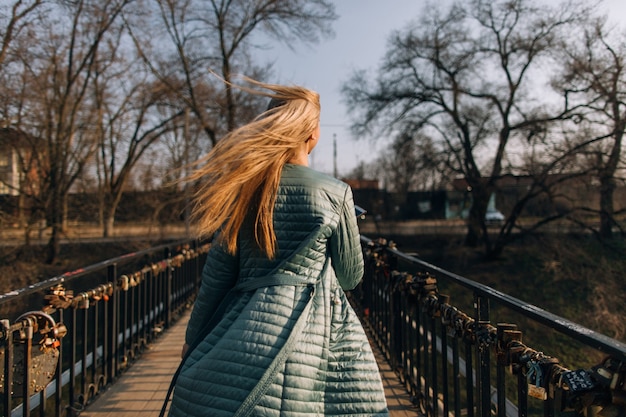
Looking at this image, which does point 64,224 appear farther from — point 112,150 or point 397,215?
point 397,215

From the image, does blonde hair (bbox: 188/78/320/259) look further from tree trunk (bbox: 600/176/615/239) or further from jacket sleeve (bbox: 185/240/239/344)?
tree trunk (bbox: 600/176/615/239)

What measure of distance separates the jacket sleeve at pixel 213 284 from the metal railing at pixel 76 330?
0.89m

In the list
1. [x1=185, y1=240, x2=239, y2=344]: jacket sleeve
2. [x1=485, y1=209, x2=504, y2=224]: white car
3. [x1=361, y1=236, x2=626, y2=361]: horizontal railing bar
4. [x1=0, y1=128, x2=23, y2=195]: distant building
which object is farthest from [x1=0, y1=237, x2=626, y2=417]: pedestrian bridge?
[x1=485, y1=209, x2=504, y2=224]: white car

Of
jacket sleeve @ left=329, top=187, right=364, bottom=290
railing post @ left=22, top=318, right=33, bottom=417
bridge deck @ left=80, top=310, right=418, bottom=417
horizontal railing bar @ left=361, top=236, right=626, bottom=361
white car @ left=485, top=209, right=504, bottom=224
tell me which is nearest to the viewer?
horizontal railing bar @ left=361, top=236, right=626, bottom=361

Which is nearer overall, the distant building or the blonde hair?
the blonde hair

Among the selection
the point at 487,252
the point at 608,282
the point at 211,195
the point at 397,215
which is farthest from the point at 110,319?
the point at 397,215

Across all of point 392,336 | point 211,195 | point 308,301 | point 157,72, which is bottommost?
point 392,336

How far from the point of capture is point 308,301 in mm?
1589

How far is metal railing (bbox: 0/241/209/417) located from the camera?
2293mm

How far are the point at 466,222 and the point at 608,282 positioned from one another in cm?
921

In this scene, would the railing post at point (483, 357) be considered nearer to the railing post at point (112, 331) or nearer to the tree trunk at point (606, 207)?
the railing post at point (112, 331)

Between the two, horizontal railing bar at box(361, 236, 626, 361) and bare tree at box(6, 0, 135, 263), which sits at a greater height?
bare tree at box(6, 0, 135, 263)

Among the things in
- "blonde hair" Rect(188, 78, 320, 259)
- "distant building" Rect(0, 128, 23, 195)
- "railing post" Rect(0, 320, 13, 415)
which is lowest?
"railing post" Rect(0, 320, 13, 415)

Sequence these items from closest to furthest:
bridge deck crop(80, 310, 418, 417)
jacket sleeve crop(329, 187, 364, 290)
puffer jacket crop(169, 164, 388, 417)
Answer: puffer jacket crop(169, 164, 388, 417) → jacket sleeve crop(329, 187, 364, 290) → bridge deck crop(80, 310, 418, 417)
